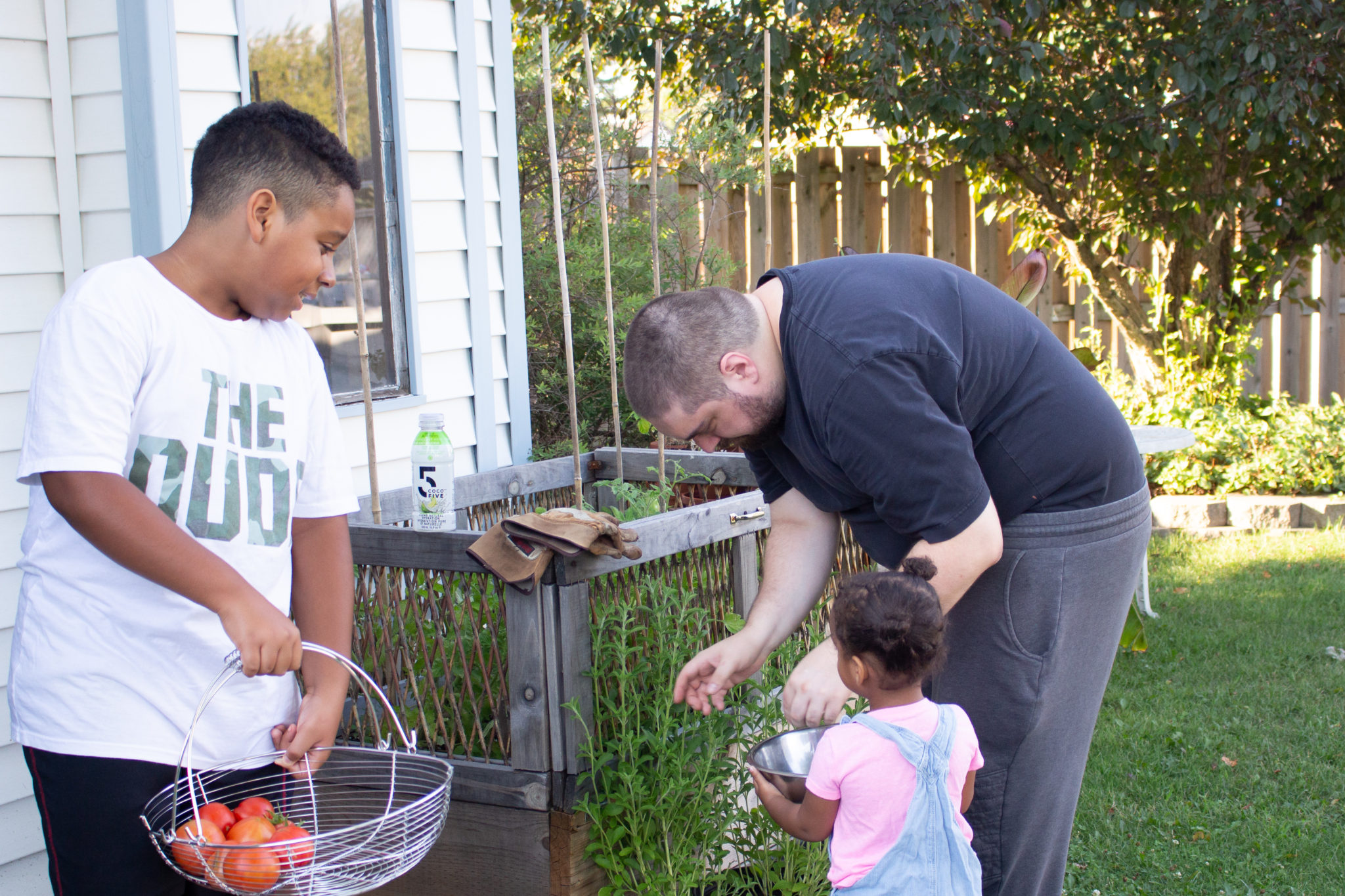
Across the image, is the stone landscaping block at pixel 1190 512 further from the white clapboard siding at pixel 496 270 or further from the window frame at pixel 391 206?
the window frame at pixel 391 206

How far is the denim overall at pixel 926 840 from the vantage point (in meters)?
1.80

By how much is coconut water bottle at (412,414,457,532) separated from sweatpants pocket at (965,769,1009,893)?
1592 millimetres

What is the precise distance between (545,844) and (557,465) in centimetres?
162

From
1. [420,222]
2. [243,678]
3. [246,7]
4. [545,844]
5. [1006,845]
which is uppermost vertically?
[246,7]

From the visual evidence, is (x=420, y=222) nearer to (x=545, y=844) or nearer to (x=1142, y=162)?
(x=545, y=844)

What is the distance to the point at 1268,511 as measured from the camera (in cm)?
669

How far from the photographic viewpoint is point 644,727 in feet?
8.52

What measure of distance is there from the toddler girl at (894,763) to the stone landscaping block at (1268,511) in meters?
5.68

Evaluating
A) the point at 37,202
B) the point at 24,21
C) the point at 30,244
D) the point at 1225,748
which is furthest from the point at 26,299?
the point at 1225,748

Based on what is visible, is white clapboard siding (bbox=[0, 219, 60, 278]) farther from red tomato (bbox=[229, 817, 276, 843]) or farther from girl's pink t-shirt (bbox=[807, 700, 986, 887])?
girl's pink t-shirt (bbox=[807, 700, 986, 887])

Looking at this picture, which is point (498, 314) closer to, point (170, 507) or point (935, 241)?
point (170, 507)

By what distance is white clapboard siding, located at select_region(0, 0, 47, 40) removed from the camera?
2.83m

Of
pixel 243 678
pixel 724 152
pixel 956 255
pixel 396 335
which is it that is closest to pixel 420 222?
pixel 396 335

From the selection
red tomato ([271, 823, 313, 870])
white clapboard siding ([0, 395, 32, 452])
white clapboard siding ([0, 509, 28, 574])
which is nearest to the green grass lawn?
red tomato ([271, 823, 313, 870])
